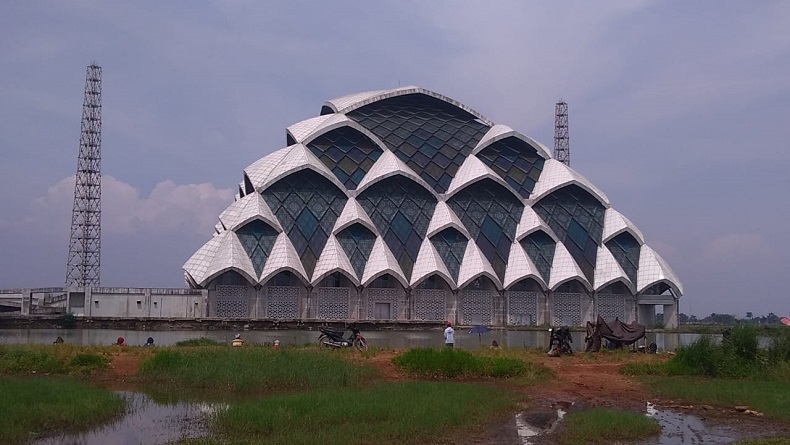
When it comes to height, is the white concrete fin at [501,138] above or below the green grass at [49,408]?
above

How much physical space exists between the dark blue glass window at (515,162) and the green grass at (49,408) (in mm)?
47036

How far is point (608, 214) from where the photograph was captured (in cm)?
5753

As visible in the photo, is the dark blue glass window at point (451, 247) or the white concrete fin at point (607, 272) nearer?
the dark blue glass window at point (451, 247)

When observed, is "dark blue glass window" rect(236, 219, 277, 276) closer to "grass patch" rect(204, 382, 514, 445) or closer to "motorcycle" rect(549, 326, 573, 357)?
"motorcycle" rect(549, 326, 573, 357)

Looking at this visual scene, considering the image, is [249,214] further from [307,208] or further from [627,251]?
[627,251]

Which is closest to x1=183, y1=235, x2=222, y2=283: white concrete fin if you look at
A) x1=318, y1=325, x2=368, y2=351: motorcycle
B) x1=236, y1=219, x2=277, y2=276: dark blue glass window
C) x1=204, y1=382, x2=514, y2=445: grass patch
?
x1=236, y1=219, x2=277, y2=276: dark blue glass window

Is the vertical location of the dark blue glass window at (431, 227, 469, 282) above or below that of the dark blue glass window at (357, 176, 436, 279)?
below

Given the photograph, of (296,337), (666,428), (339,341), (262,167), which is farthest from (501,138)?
Result: (666,428)

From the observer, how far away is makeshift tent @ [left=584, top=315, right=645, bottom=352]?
2531 cm

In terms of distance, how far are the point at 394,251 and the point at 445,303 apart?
5.32 meters

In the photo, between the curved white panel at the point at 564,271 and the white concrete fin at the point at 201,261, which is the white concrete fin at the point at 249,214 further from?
the curved white panel at the point at 564,271

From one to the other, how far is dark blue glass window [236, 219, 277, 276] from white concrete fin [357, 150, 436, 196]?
305 inches

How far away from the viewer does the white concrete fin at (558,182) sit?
57.1 meters

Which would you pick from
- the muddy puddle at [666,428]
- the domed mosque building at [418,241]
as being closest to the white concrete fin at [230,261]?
the domed mosque building at [418,241]
